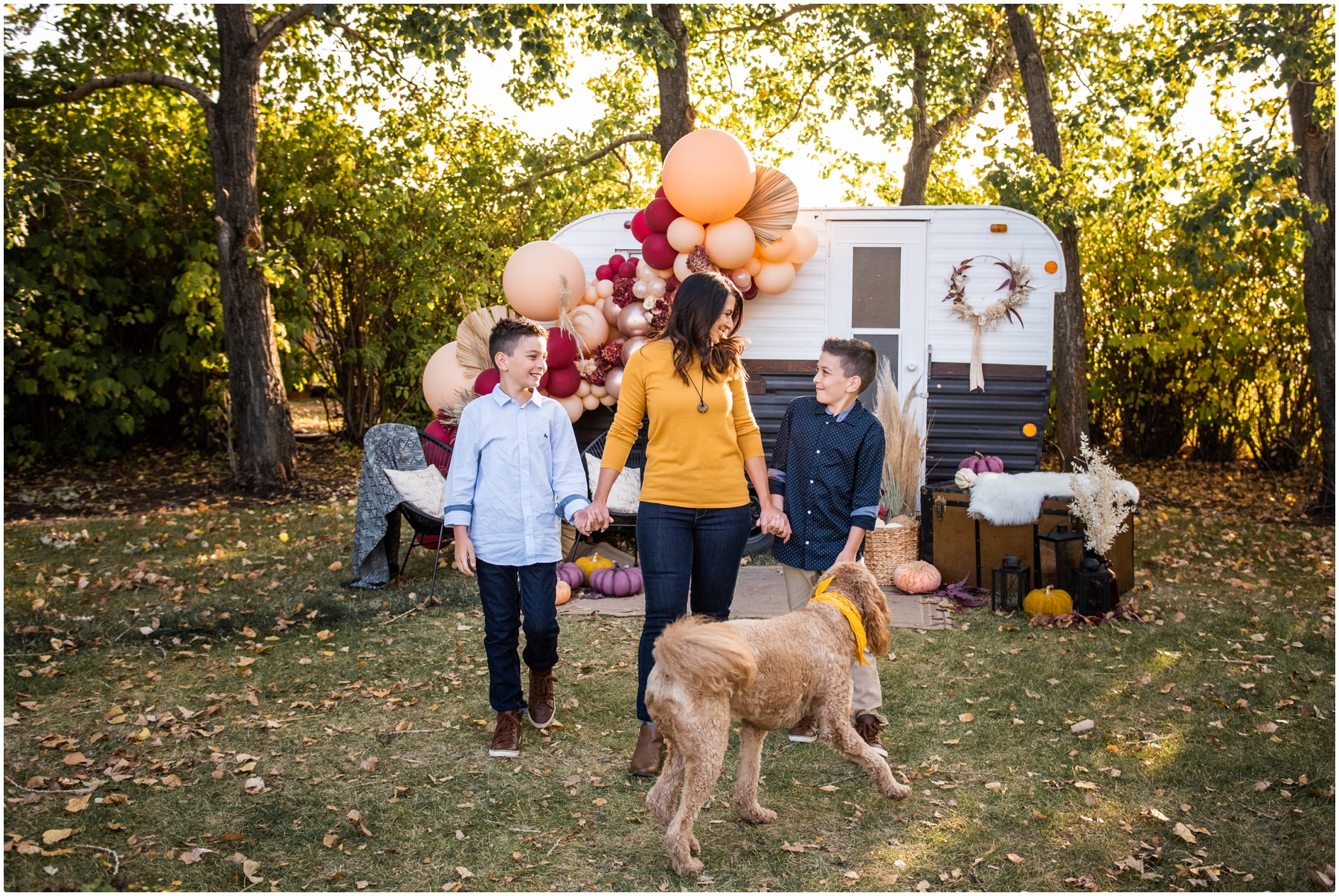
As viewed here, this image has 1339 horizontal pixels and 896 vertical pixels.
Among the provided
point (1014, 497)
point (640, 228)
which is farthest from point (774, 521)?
point (640, 228)

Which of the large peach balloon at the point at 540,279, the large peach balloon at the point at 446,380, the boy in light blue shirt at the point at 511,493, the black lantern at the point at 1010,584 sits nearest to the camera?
the boy in light blue shirt at the point at 511,493

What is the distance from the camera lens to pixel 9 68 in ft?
31.6

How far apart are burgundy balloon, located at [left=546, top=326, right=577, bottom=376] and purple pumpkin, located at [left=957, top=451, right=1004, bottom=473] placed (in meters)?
2.98

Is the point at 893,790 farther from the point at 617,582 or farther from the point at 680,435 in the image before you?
the point at 617,582

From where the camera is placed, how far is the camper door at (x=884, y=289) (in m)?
7.54

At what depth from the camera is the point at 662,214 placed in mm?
6957

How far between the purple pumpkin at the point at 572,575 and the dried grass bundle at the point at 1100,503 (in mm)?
3117

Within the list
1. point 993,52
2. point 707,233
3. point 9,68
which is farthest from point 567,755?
point 993,52

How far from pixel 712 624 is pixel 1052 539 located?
3528 mm

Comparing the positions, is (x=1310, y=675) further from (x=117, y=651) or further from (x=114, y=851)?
(x=117, y=651)

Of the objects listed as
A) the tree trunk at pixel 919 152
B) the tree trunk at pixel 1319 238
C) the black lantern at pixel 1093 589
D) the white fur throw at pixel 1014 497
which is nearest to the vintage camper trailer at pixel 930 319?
the white fur throw at pixel 1014 497

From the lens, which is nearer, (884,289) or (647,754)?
(647,754)

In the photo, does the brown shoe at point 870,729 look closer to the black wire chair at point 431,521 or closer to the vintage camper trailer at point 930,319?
the black wire chair at point 431,521

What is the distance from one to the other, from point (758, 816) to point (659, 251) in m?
4.64
